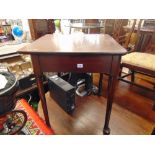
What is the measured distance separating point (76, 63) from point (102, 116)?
71cm

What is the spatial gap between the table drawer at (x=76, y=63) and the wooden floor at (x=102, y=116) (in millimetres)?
593

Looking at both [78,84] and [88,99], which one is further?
[78,84]

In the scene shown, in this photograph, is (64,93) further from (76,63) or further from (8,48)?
(8,48)

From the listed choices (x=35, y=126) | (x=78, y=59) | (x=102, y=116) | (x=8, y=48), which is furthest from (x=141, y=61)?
(x=8, y=48)

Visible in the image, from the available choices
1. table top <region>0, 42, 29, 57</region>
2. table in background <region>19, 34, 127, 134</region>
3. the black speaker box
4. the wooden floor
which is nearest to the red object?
the wooden floor

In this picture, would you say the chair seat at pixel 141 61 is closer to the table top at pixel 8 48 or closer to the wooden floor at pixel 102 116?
the wooden floor at pixel 102 116

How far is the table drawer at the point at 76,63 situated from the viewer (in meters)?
0.73

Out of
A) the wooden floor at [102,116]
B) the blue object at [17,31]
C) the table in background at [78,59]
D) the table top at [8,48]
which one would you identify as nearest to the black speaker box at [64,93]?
the wooden floor at [102,116]

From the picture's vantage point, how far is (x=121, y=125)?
1127 millimetres
